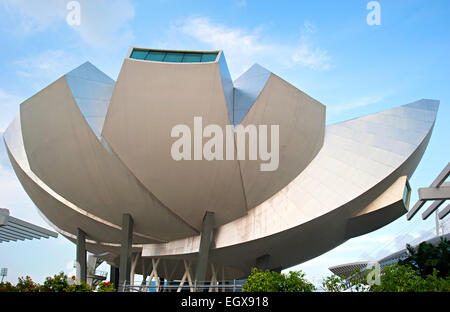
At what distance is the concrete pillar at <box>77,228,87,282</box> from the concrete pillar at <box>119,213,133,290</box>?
6120mm

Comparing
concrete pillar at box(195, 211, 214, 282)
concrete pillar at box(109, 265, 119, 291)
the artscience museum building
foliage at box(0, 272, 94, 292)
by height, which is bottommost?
concrete pillar at box(109, 265, 119, 291)

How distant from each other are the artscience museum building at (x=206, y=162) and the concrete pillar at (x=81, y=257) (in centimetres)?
159

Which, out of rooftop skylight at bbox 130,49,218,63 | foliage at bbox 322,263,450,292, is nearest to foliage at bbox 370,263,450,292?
foliage at bbox 322,263,450,292

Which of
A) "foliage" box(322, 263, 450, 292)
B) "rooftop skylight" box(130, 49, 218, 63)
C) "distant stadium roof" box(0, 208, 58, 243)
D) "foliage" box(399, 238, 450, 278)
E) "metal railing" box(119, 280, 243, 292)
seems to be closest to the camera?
"foliage" box(322, 263, 450, 292)

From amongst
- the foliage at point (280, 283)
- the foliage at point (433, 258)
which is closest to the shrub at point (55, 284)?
the foliage at point (280, 283)

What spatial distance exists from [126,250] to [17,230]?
12380 mm

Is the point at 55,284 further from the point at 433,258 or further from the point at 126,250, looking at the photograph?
the point at 433,258

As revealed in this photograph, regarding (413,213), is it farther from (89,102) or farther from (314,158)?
(89,102)

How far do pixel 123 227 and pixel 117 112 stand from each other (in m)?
9.91

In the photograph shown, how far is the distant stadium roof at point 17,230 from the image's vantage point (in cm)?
2881

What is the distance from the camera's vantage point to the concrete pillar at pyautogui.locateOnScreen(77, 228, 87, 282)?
29622 mm

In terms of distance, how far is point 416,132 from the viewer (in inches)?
1015

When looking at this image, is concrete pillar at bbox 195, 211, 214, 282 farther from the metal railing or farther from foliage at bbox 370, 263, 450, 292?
foliage at bbox 370, 263, 450, 292

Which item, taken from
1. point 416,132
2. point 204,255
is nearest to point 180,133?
point 204,255
